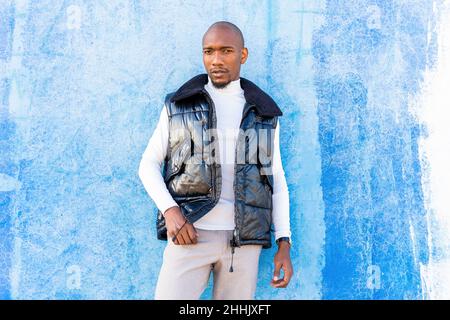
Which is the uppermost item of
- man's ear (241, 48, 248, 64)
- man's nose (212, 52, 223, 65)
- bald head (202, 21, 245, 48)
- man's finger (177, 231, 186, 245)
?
bald head (202, 21, 245, 48)

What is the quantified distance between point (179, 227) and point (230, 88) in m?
0.88

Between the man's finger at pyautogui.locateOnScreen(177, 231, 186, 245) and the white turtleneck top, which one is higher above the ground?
the white turtleneck top

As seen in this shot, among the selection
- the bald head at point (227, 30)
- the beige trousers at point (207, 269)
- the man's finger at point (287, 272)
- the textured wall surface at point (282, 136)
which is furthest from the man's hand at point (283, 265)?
the bald head at point (227, 30)

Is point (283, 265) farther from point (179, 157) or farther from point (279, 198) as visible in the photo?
point (179, 157)

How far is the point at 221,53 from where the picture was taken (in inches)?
130

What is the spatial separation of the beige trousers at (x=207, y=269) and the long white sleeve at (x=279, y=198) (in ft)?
0.64

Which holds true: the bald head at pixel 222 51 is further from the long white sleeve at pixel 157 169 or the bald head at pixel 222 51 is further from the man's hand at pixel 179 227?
the man's hand at pixel 179 227

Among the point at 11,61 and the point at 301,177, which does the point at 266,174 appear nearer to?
the point at 301,177

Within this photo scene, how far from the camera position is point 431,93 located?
3.82 metres

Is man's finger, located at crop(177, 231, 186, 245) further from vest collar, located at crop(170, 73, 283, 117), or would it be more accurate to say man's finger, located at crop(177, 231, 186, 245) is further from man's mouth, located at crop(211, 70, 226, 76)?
man's mouth, located at crop(211, 70, 226, 76)

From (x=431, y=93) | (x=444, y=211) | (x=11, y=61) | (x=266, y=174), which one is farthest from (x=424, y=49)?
(x=11, y=61)

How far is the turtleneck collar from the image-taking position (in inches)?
134

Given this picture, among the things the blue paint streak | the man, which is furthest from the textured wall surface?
the man
